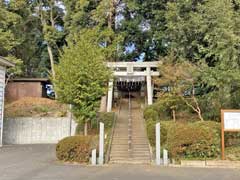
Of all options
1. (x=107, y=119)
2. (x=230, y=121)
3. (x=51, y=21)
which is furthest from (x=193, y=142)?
(x=51, y=21)

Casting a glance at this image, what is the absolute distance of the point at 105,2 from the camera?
89.8ft

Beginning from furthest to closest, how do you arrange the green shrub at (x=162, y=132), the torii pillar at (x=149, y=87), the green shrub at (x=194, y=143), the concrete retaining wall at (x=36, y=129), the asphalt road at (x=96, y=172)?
the torii pillar at (x=149, y=87), the concrete retaining wall at (x=36, y=129), the green shrub at (x=162, y=132), the green shrub at (x=194, y=143), the asphalt road at (x=96, y=172)

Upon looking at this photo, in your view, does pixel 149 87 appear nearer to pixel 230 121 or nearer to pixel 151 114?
pixel 151 114

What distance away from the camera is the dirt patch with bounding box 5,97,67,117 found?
25.5 meters

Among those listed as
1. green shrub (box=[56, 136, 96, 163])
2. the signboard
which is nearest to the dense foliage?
green shrub (box=[56, 136, 96, 163])

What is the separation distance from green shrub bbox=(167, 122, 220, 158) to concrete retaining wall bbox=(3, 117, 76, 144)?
1110 centimetres

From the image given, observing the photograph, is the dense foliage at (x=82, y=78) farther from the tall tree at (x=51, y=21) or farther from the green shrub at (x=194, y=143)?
the tall tree at (x=51, y=21)

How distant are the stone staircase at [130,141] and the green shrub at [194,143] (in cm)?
132

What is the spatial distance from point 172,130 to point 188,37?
8.68m

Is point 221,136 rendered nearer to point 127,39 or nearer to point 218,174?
point 218,174

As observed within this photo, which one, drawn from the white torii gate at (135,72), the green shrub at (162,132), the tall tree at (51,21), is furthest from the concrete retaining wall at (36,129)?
the tall tree at (51,21)

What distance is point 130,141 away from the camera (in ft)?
59.3

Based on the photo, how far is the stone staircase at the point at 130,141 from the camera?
15.2 metres

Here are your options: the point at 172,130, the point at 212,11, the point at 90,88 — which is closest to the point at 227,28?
the point at 212,11
